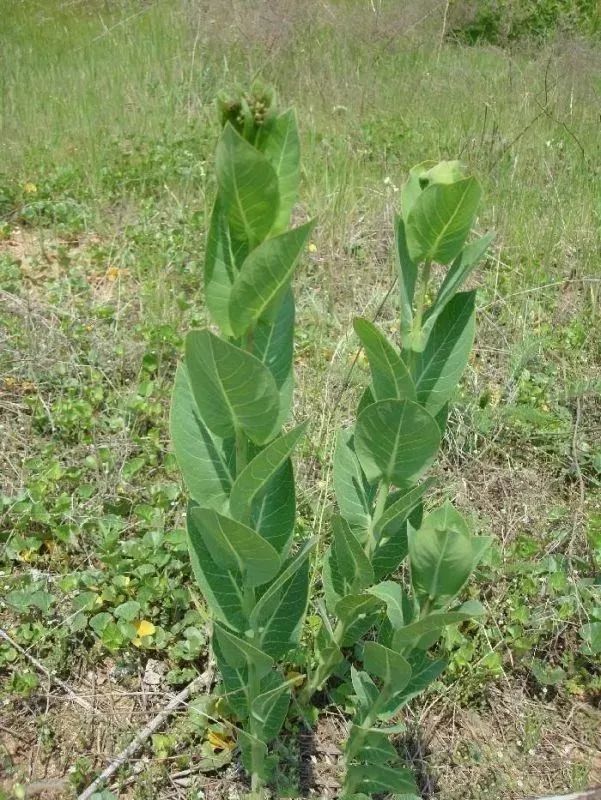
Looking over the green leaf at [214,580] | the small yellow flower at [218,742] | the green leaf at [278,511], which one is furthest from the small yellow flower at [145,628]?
the green leaf at [278,511]

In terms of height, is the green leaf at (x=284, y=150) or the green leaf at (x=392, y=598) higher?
the green leaf at (x=284, y=150)

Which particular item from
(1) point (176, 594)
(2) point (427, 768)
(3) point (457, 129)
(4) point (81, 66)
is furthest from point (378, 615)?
(4) point (81, 66)

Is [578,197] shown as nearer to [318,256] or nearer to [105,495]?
[318,256]

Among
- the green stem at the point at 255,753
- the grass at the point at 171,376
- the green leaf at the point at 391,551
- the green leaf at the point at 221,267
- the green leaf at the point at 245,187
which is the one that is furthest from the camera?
the grass at the point at 171,376

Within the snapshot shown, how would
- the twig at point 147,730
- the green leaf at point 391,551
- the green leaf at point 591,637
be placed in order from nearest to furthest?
the green leaf at point 391,551, the twig at point 147,730, the green leaf at point 591,637

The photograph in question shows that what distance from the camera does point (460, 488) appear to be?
2482mm

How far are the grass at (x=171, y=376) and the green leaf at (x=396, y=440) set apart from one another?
44 cm

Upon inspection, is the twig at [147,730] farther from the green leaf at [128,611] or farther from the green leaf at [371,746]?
the green leaf at [371,746]

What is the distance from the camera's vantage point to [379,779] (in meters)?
1.50

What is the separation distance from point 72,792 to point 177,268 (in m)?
2.30

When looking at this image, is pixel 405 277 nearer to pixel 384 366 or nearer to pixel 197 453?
pixel 384 366

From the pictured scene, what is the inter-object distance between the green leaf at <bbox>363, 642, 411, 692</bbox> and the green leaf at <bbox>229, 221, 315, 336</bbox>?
608 millimetres

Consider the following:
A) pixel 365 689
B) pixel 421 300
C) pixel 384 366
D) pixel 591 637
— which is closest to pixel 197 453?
pixel 384 366

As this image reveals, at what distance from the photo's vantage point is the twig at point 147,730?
1.63 m
